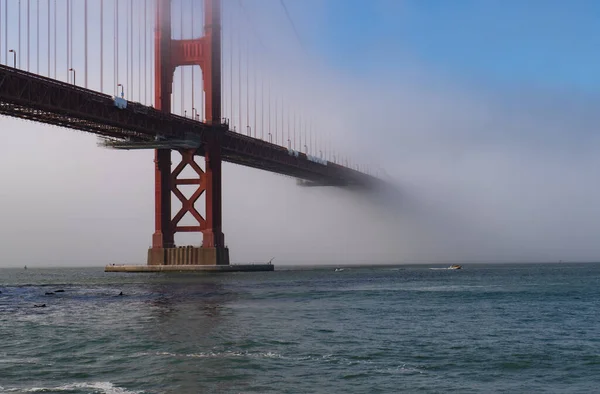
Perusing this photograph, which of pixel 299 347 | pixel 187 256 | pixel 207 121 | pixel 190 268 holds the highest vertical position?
pixel 207 121

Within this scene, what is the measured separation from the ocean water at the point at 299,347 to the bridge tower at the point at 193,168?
153 feet

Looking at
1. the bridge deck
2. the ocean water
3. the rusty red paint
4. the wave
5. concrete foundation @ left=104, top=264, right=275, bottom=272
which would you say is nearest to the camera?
the wave

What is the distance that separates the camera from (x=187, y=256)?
9019 cm

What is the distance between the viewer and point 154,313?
36812mm

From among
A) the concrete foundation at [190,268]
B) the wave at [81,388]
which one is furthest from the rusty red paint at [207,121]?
the wave at [81,388]

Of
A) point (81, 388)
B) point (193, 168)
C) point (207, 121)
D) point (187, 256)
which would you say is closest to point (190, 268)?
point (187, 256)

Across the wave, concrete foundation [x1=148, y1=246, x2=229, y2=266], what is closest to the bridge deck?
concrete foundation [x1=148, y1=246, x2=229, y2=266]

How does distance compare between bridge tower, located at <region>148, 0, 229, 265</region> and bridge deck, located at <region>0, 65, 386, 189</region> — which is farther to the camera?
bridge tower, located at <region>148, 0, 229, 265</region>

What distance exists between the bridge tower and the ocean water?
46.5 metres

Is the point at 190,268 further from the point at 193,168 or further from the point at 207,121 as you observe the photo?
the point at 207,121

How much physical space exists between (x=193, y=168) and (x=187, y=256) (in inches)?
378

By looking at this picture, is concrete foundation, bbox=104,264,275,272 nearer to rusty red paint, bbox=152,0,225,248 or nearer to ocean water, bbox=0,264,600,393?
rusty red paint, bbox=152,0,225,248

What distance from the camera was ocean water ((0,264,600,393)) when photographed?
19.3m

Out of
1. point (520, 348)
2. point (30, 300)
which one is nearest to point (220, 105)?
point (30, 300)
